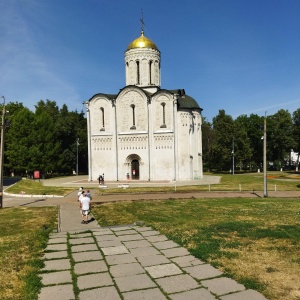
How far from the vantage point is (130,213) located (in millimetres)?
16359

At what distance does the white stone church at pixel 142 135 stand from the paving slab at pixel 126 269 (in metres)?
34.5

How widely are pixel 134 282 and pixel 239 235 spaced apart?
16.8ft

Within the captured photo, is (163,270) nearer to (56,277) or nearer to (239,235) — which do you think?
(56,277)

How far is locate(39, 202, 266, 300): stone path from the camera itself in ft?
20.8

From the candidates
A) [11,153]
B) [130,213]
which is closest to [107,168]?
[11,153]

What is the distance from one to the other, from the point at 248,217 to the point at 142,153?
29.9m

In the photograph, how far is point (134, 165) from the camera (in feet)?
147

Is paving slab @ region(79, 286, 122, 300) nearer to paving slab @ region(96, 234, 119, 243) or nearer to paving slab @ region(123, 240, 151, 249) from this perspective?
paving slab @ region(123, 240, 151, 249)

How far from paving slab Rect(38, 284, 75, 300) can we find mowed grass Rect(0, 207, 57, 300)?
6.4 inches

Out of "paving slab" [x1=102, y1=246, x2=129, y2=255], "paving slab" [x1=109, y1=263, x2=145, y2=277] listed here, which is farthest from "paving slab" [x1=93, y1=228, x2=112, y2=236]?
"paving slab" [x1=109, y1=263, x2=145, y2=277]

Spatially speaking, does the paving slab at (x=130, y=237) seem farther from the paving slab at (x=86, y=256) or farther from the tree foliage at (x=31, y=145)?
the tree foliage at (x=31, y=145)

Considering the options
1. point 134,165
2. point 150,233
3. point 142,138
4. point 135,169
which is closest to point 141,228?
point 150,233

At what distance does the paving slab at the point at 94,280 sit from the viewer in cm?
677

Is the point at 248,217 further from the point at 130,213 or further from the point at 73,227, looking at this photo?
the point at 73,227
